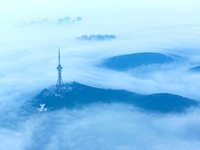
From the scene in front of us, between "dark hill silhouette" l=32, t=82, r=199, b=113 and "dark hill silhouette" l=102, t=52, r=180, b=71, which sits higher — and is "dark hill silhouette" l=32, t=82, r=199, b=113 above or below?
below

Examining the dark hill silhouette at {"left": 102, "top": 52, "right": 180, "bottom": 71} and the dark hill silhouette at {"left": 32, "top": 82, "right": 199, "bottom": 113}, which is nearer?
the dark hill silhouette at {"left": 32, "top": 82, "right": 199, "bottom": 113}

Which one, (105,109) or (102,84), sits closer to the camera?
(105,109)

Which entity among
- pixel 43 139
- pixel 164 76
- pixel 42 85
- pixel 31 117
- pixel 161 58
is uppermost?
pixel 161 58

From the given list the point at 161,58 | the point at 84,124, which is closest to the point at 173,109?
the point at 84,124

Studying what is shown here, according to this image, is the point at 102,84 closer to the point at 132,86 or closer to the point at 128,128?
the point at 132,86

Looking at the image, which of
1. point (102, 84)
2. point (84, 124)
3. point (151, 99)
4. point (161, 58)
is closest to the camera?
point (84, 124)
